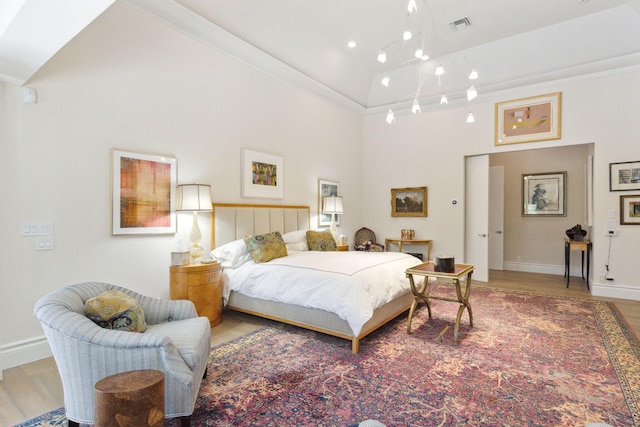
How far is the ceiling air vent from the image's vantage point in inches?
189

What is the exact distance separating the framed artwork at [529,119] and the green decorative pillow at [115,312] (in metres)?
6.14

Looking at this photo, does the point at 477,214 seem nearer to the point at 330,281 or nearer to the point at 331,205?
the point at 331,205

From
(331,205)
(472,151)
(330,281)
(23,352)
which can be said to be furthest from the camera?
(472,151)

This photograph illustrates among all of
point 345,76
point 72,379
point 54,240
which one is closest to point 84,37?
point 54,240

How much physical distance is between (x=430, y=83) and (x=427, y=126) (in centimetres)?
82

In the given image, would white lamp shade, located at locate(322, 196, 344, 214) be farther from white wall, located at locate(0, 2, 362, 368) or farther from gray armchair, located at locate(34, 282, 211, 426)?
gray armchair, located at locate(34, 282, 211, 426)

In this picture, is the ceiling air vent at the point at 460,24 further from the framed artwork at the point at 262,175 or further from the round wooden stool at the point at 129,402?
the round wooden stool at the point at 129,402

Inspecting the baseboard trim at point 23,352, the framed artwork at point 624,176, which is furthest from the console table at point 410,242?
the baseboard trim at point 23,352

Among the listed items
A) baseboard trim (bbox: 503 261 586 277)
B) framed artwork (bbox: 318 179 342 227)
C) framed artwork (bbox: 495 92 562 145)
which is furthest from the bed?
baseboard trim (bbox: 503 261 586 277)

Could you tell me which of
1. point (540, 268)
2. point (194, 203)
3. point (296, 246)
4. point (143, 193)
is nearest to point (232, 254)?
point (194, 203)

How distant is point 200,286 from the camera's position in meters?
3.58

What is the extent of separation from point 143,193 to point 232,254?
1194mm

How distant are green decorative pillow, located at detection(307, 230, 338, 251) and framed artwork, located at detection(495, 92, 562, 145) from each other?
3611mm

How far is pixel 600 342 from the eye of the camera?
329 centimetres
